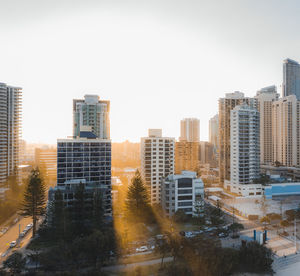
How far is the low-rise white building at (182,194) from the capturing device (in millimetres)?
31844

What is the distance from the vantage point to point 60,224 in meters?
22.5

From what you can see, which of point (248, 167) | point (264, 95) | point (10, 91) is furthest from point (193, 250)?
point (264, 95)

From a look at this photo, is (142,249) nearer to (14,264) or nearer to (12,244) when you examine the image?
(14,264)

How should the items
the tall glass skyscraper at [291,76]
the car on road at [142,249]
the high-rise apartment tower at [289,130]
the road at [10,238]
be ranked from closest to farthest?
the car on road at [142,249] < the road at [10,238] < the high-rise apartment tower at [289,130] < the tall glass skyscraper at [291,76]

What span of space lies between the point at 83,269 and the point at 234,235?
16763mm

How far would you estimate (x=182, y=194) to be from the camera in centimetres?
3212

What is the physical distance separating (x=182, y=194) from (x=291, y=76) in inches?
4669

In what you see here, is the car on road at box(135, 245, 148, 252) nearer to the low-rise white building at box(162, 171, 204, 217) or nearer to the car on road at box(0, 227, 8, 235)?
the low-rise white building at box(162, 171, 204, 217)

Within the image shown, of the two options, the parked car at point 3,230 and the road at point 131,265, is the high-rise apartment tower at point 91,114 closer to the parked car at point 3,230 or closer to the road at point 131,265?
the parked car at point 3,230

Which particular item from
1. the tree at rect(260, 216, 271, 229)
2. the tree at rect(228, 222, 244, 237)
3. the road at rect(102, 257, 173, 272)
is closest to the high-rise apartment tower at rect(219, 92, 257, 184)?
the tree at rect(260, 216, 271, 229)

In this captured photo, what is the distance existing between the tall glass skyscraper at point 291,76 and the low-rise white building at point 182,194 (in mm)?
113588

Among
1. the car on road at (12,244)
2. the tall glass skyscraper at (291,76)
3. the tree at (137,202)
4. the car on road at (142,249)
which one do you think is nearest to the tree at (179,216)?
the tree at (137,202)

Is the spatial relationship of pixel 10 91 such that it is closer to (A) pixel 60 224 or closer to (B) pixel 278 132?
(A) pixel 60 224

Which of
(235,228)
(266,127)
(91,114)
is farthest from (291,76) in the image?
(235,228)
